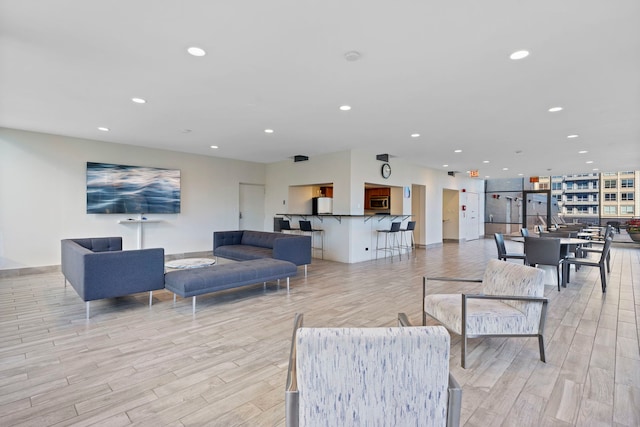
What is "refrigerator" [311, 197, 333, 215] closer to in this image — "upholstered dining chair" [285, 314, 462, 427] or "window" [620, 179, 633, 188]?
"upholstered dining chair" [285, 314, 462, 427]

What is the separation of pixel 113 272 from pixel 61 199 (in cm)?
406

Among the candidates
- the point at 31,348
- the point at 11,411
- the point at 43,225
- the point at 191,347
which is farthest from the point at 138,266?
the point at 43,225

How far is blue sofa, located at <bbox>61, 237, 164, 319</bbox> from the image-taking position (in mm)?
3475

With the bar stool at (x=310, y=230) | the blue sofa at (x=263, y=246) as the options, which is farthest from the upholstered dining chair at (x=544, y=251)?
the bar stool at (x=310, y=230)

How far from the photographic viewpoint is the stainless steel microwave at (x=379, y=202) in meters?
10.1

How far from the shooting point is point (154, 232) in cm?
750

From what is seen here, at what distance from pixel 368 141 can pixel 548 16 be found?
4272 mm

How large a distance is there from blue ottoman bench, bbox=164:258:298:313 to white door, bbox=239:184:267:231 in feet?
16.4

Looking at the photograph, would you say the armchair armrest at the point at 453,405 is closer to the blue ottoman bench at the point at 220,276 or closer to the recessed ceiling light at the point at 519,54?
the recessed ceiling light at the point at 519,54

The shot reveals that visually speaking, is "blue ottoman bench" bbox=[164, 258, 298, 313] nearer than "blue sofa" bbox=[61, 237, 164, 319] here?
No

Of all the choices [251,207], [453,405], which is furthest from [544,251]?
[251,207]

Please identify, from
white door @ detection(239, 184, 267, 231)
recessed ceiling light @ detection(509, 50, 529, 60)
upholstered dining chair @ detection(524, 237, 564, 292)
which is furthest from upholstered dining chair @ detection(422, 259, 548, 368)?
white door @ detection(239, 184, 267, 231)

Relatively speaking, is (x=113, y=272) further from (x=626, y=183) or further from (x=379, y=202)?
(x=626, y=183)

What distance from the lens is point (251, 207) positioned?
963 centimetres
